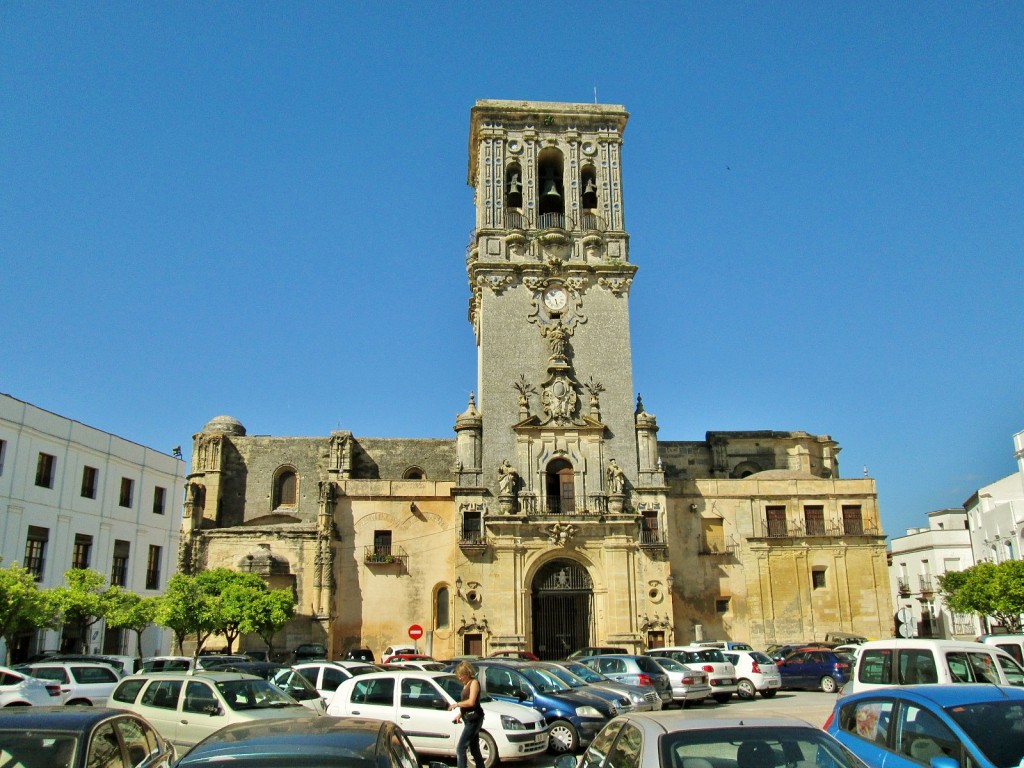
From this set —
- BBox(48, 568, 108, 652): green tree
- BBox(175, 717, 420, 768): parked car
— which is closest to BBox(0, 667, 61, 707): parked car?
BBox(48, 568, 108, 652): green tree

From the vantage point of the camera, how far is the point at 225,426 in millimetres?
45531

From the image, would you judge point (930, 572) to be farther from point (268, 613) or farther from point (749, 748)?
point (749, 748)

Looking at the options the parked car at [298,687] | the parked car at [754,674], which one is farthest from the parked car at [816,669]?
the parked car at [298,687]

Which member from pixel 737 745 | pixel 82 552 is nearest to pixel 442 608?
pixel 82 552

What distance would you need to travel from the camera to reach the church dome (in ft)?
148

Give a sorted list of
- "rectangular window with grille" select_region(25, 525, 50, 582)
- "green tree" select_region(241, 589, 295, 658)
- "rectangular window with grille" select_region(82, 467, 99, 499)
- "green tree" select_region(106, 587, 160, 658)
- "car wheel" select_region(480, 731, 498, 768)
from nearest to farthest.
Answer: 1. "car wheel" select_region(480, 731, 498, 768)
2. "green tree" select_region(106, 587, 160, 658)
3. "rectangular window with grille" select_region(25, 525, 50, 582)
4. "green tree" select_region(241, 589, 295, 658)
5. "rectangular window with grille" select_region(82, 467, 99, 499)

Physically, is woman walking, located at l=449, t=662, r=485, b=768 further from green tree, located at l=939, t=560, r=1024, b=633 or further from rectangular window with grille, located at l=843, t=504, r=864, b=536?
rectangular window with grille, located at l=843, t=504, r=864, b=536

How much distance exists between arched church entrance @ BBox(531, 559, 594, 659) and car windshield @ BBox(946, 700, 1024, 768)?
28246mm

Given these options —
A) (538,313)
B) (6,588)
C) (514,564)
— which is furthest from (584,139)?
(6,588)

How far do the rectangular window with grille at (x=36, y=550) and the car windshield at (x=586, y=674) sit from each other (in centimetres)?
1996

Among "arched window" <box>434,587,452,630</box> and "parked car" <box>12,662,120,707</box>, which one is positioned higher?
"arched window" <box>434,587,452,630</box>

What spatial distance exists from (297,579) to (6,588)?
16273 millimetres

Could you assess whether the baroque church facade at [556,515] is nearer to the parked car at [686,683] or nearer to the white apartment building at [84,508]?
the white apartment building at [84,508]

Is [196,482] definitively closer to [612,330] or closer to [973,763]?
[612,330]
